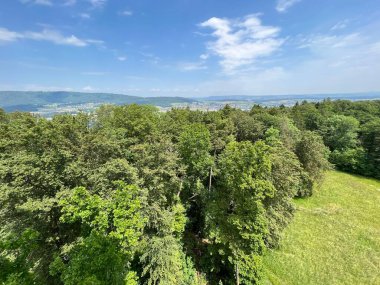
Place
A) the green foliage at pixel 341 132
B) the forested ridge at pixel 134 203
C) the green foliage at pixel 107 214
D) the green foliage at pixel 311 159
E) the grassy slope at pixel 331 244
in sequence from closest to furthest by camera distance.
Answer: the green foliage at pixel 107 214 → the forested ridge at pixel 134 203 → the grassy slope at pixel 331 244 → the green foliage at pixel 311 159 → the green foliage at pixel 341 132

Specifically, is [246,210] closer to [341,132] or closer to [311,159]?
[311,159]

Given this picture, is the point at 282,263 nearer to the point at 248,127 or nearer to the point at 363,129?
the point at 248,127

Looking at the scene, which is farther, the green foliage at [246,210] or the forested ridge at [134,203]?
the green foliage at [246,210]

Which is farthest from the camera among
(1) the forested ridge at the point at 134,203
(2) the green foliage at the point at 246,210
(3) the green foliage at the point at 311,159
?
(3) the green foliage at the point at 311,159

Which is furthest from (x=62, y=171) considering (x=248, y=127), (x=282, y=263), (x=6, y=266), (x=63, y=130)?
(x=248, y=127)

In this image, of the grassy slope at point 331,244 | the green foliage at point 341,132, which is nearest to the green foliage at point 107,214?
the grassy slope at point 331,244

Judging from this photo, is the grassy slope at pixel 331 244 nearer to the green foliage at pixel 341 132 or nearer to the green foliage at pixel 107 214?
the green foliage at pixel 107 214

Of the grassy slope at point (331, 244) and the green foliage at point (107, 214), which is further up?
the green foliage at point (107, 214)

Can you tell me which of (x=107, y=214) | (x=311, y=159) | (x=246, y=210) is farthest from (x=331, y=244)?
(x=107, y=214)
